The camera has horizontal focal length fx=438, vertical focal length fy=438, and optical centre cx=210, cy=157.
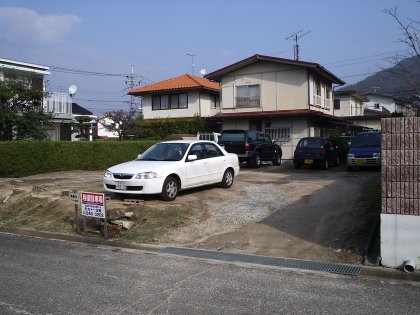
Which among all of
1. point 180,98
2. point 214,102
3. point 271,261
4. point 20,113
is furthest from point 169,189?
point 214,102

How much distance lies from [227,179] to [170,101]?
21.4 metres

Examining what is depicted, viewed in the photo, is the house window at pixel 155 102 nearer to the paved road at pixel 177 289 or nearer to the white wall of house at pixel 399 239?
the paved road at pixel 177 289

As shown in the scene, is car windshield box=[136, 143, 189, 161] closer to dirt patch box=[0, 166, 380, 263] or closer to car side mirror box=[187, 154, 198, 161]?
car side mirror box=[187, 154, 198, 161]

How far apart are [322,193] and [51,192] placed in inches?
298

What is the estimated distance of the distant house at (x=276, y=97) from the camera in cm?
2703

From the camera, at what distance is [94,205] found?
28.8 ft

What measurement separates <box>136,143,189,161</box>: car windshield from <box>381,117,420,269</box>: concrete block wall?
19.7 feet

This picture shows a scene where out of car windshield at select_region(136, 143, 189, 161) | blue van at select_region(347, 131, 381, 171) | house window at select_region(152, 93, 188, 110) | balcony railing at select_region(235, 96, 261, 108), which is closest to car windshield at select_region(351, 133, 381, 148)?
blue van at select_region(347, 131, 381, 171)

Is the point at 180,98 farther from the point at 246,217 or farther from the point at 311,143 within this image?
the point at 246,217

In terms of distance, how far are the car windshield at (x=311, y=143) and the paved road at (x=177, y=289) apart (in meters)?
14.9

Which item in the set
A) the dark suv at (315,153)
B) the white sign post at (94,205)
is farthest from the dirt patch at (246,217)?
the dark suv at (315,153)

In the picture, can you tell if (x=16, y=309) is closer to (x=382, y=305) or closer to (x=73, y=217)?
(x=382, y=305)

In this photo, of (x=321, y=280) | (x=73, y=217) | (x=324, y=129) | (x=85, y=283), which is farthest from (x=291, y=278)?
(x=324, y=129)

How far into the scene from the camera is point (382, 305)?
491 centimetres
